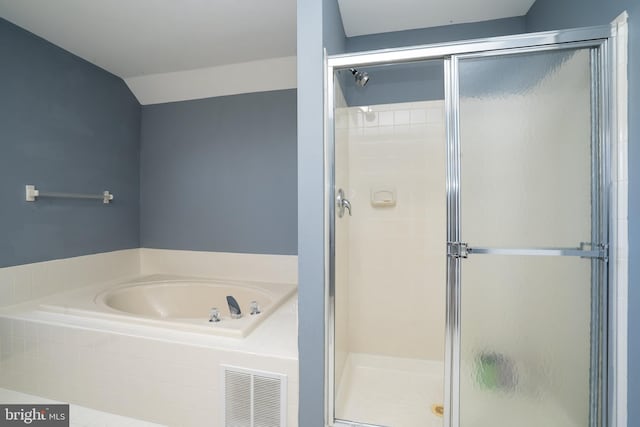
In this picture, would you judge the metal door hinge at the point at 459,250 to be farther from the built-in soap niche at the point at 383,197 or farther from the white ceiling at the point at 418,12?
the white ceiling at the point at 418,12

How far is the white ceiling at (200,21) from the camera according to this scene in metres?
1.70

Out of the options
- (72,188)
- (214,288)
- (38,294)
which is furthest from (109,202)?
(214,288)

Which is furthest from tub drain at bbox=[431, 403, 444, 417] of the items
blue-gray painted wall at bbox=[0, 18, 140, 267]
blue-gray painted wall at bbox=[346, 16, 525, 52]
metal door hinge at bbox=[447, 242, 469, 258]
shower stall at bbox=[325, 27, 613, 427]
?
blue-gray painted wall at bbox=[0, 18, 140, 267]

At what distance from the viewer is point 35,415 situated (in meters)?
1.53

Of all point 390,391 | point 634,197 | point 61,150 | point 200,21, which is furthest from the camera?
point 61,150

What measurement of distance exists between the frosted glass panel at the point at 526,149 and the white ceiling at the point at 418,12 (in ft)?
2.56

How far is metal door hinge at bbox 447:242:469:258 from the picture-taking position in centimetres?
124

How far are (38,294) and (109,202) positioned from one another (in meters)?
0.84

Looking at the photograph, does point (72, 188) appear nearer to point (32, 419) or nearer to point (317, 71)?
point (32, 419)

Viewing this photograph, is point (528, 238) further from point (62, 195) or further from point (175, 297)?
point (62, 195)

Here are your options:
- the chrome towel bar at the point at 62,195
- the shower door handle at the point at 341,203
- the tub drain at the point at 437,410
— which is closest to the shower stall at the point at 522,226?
the shower door handle at the point at 341,203

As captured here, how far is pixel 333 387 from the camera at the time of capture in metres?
1.36

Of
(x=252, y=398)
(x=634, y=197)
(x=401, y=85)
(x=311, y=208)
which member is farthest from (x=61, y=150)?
(x=634, y=197)

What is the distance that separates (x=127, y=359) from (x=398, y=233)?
178 cm
